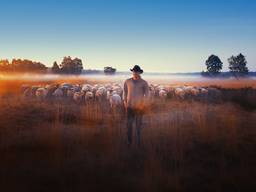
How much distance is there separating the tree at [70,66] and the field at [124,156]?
52.3 m

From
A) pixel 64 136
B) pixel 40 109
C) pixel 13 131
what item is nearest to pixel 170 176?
pixel 64 136

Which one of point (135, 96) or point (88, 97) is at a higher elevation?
point (135, 96)

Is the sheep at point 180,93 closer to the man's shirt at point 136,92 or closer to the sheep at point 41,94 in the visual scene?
the sheep at point 41,94

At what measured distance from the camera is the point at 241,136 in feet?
35.7

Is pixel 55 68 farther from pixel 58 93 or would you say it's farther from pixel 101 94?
pixel 101 94

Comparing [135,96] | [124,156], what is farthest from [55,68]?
[124,156]

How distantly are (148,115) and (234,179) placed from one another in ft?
32.0

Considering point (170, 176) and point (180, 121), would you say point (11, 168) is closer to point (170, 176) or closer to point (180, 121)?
point (170, 176)

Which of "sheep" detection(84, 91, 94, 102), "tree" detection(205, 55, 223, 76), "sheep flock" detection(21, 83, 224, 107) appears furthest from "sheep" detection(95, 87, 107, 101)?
"tree" detection(205, 55, 223, 76)

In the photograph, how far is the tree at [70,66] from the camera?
214 feet

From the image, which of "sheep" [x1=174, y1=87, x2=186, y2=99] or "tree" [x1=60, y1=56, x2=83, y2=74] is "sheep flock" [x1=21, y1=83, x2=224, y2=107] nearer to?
"sheep" [x1=174, y1=87, x2=186, y2=99]

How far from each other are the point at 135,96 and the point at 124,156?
1.85m

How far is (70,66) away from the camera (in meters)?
66.6

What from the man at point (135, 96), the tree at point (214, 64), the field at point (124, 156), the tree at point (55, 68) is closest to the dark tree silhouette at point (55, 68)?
the tree at point (55, 68)
